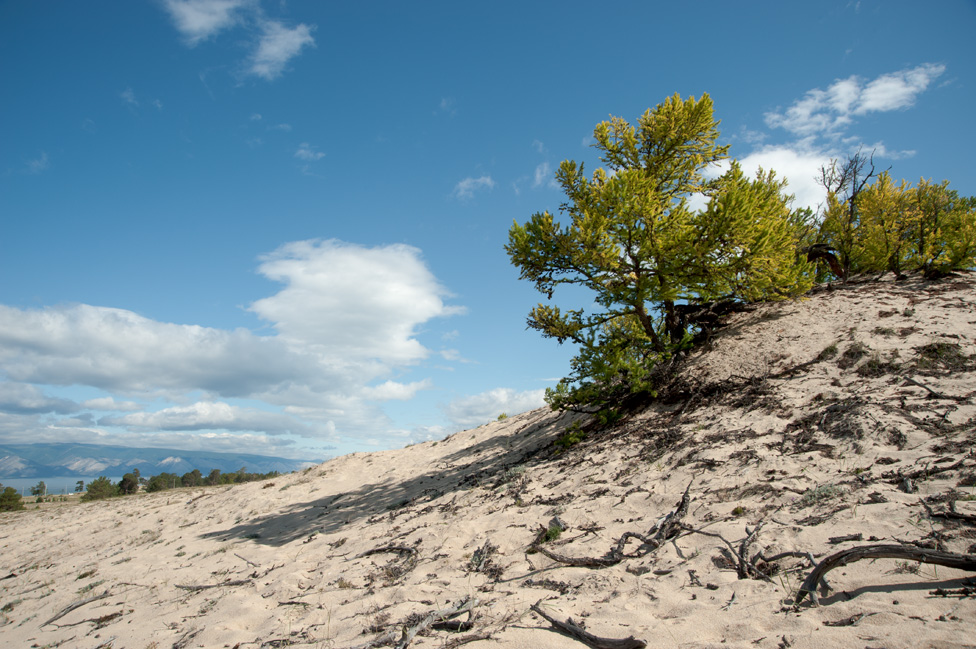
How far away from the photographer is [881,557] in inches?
138

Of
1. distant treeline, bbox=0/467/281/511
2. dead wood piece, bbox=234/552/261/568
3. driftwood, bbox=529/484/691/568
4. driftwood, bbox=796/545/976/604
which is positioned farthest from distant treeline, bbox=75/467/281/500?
driftwood, bbox=796/545/976/604

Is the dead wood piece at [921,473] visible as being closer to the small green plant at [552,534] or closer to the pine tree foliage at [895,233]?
the small green plant at [552,534]

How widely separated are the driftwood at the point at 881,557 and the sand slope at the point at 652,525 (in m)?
0.13

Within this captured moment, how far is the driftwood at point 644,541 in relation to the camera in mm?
5055

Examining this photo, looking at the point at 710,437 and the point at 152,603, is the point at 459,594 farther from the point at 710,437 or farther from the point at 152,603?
the point at 152,603

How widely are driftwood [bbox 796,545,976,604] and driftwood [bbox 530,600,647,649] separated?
1.40m

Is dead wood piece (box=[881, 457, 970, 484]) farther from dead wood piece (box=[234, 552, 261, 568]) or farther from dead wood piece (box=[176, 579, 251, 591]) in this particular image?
dead wood piece (box=[234, 552, 261, 568])

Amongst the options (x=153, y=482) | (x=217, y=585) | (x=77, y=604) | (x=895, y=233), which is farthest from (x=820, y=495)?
(x=153, y=482)

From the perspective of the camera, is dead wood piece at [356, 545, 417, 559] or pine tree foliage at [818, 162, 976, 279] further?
pine tree foliage at [818, 162, 976, 279]

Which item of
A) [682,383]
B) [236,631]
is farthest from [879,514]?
[236,631]

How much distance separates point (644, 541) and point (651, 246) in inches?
290

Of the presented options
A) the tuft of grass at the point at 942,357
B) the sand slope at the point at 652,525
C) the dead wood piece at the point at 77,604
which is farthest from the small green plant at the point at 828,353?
the dead wood piece at the point at 77,604

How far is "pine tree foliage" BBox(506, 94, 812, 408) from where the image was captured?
10.4 meters

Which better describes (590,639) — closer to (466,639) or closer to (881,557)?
(466,639)
